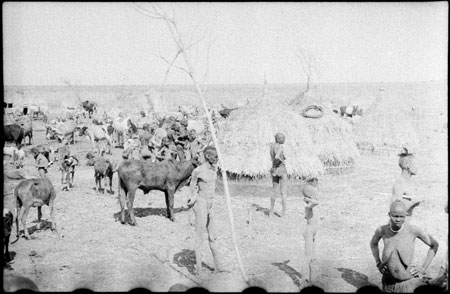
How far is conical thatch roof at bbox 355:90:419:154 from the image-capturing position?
13531mm

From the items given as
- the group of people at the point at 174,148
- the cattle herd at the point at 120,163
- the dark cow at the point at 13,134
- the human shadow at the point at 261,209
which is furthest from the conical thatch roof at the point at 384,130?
the dark cow at the point at 13,134

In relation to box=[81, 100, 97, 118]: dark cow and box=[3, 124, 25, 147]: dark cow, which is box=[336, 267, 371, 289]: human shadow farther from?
box=[81, 100, 97, 118]: dark cow

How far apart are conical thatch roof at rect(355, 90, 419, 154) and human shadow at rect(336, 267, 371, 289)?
26.7 ft

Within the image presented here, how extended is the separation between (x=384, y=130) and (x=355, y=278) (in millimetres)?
8857

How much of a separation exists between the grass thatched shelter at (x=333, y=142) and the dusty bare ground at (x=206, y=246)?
4.99 ft

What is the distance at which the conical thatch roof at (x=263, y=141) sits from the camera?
9523 mm

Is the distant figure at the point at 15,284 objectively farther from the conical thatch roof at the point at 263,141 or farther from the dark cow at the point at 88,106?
the dark cow at the point at 88,106

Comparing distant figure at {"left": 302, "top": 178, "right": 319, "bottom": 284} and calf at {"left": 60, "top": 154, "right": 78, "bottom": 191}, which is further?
calf at {"left": 60, "top": 154, "right": 78, "bottom": 191}

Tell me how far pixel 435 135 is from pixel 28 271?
10910mm

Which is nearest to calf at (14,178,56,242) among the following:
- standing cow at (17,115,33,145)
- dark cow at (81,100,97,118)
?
Answer: standing cow at (17,115,33,145)

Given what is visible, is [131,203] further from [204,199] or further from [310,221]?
[310,221]

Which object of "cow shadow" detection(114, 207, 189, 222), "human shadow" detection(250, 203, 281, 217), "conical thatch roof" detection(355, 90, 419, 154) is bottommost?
"cow shadow" detection(114, 207, 189, 222)

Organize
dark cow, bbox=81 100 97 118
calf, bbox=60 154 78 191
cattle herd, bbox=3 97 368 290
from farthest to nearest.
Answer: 1. dark cow, bbox=81 100 97 118
2. calf, bbox=60 154 78 191
3. cattle herd, bbox=3 97 368 290

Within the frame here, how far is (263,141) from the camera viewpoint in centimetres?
978
